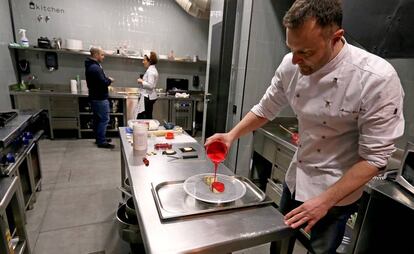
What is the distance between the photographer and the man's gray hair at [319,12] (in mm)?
724

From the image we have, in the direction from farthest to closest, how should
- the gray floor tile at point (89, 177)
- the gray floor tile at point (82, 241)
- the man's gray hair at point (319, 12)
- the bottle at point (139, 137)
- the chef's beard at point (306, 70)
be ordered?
the gray floor tile at point (89, 177), the gray floor tile at point (82, 241), the bottle at point (139, 137), the chef's beard at point (306, 70), the man's gray hair at point (319, 12)

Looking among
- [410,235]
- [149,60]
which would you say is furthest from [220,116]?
[410,235]

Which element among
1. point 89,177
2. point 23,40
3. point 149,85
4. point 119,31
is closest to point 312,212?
point 89,177

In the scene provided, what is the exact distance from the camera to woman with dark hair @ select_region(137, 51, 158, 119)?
3.89m

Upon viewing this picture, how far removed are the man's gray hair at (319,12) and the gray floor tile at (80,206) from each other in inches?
85.9

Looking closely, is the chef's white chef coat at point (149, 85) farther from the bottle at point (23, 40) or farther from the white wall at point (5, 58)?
the bottle at point (23, 40)

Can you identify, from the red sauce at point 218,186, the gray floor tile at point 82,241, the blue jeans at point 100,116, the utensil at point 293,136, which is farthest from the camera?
the blue jeans at point 100,116

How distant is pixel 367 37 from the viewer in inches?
57.6

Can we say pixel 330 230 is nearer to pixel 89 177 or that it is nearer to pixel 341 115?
pixel 341 115

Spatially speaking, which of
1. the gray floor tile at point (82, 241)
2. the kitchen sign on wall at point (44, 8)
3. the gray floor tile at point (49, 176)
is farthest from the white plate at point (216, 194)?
the kitchen sign on wall at point (44, 8)

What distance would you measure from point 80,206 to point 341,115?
2404mm

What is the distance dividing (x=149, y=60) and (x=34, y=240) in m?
2.95

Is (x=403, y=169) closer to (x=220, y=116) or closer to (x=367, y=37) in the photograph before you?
(x=367, y=37)

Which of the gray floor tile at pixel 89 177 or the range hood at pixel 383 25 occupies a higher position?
the range hood at pixel 383 25
